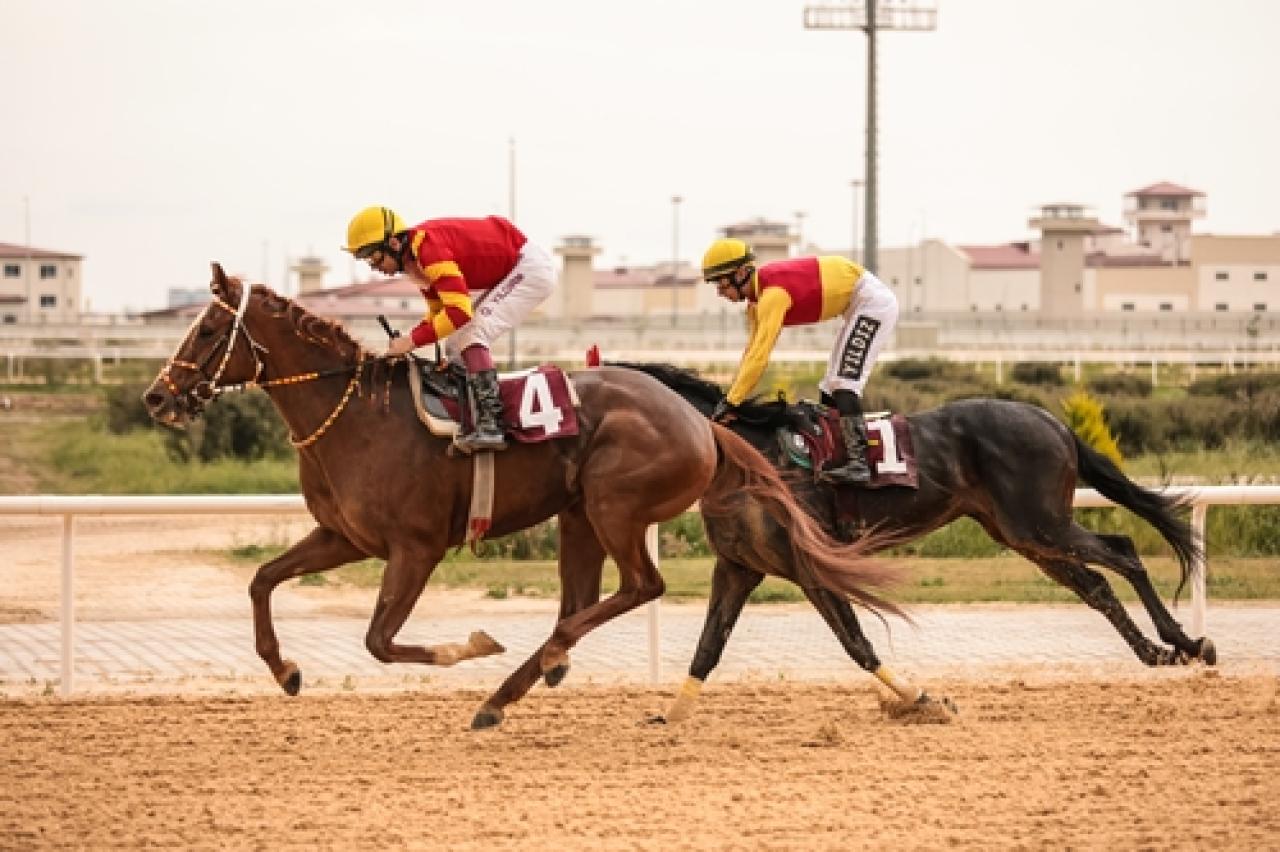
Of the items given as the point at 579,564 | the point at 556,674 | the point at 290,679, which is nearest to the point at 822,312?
the point at 579,564

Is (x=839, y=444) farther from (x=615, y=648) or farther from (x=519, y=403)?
(x=615, y=648)

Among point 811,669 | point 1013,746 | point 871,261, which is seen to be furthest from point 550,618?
point 871,261

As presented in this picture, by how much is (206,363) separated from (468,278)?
107cm

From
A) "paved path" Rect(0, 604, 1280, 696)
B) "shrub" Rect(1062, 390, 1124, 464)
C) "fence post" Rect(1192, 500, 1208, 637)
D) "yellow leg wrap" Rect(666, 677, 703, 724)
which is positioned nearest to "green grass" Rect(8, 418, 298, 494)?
"shrub" Rect(1062, 390, 1124, 464)

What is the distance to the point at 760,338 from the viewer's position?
26.4 ft

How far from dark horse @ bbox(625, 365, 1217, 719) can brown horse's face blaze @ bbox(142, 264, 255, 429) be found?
1.77 metres

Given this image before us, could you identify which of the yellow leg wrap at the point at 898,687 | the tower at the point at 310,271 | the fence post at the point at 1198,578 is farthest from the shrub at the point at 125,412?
the tower at the point at 310,271

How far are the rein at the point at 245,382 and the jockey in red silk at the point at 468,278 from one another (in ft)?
0.72

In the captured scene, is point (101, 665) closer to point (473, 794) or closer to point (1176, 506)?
point (473, 794)

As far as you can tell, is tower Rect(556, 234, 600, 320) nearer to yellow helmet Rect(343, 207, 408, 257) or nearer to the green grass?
the green grass

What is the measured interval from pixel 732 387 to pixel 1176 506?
2.66 m

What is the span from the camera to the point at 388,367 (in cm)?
761

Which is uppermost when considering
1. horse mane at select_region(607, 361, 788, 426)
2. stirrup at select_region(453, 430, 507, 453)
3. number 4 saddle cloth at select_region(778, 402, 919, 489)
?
horse mane at select_region(607, 361, 788, 426)

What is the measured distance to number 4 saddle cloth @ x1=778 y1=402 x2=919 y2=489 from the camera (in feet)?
27.3
